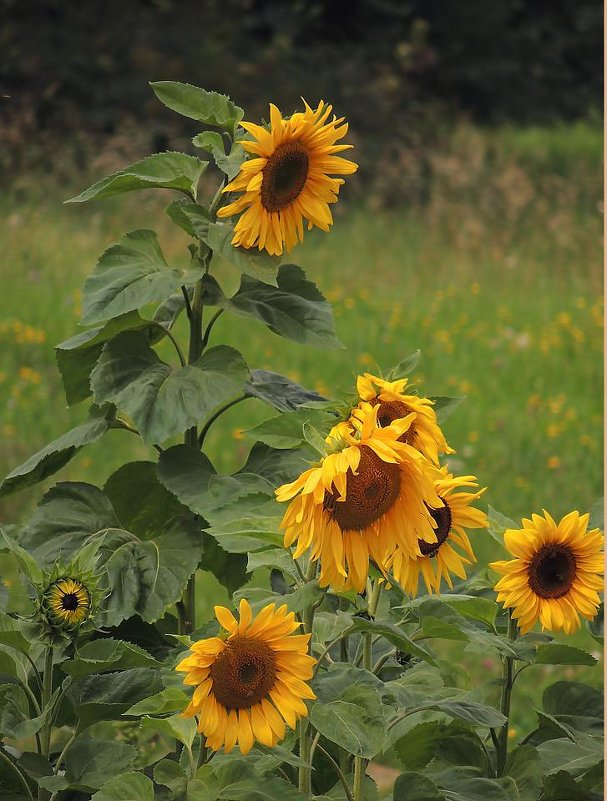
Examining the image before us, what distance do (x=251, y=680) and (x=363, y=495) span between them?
0.22 meters

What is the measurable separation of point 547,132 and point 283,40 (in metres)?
2.34

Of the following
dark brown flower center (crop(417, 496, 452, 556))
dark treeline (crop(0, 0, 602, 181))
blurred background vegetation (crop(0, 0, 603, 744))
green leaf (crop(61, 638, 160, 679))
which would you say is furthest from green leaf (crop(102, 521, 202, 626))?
dark treeline (crop(0, 0, 602, 181))

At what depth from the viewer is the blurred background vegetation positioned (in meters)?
5.29

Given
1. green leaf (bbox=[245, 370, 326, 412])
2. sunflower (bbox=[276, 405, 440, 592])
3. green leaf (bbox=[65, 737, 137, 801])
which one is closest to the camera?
sunflower (bbox=[276, 405, 440, 592])

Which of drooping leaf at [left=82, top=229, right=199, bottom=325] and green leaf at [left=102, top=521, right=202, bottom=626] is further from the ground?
drooping leaf at [left=82, top=229, right=199, bottom=325]

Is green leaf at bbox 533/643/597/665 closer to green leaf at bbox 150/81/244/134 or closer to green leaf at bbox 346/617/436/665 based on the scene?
green leaf at bbox 346/617/436/665

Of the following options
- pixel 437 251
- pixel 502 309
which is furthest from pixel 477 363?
pixel 437 251

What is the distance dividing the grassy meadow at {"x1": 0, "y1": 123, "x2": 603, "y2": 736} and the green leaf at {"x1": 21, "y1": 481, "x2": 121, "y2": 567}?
192cm

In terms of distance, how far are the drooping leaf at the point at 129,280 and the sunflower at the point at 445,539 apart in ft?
1.55

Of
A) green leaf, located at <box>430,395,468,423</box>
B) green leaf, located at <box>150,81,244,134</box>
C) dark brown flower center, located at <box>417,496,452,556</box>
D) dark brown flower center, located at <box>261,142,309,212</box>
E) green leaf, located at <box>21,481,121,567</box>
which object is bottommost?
dark brown flower center, located at <box>417,496,452,556</box>

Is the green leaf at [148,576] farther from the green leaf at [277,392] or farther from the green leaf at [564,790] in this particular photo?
the green leaf at [564,790]

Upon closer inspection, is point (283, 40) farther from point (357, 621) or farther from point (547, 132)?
point (357, 621)

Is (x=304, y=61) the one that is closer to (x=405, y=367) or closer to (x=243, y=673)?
(x=405, y=367)

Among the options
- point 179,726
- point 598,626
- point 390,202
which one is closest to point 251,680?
point 179,726
